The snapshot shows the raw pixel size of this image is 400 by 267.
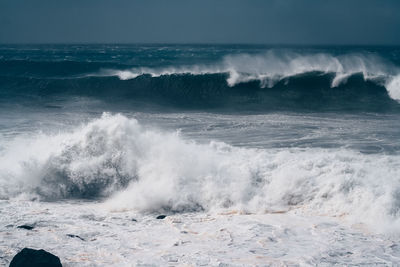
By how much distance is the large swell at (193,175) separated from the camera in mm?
7246

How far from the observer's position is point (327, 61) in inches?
994

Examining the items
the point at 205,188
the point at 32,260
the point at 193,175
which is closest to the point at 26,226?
the point at 32,260

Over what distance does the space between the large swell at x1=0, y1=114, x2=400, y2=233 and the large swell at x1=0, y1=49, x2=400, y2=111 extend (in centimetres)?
875

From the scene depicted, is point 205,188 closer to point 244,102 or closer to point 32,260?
point 32,260

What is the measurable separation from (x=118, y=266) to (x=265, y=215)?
272 cm

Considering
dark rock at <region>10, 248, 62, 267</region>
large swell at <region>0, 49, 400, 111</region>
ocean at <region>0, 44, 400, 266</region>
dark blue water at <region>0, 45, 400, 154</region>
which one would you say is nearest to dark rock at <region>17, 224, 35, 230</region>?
ocean at <region>0, 44, 400, 266</region>

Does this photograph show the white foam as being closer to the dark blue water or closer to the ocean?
the dark blue water

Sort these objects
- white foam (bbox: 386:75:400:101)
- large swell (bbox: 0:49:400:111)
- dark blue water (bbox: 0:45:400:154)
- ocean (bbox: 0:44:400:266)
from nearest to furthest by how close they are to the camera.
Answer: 1. ocean (bbox: 0:44:400:266)
2. dark blue water (bbox: 0:45:400:154)
3. large swell (bbox: 0:49:400:111)
4. white foam (bbox: 386:75:400:101)

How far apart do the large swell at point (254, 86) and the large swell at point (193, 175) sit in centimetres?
875

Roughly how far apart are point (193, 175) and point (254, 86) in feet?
46.5

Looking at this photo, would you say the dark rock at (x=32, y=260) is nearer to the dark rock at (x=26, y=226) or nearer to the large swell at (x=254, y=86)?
the dark rock at (x=26, y=226)

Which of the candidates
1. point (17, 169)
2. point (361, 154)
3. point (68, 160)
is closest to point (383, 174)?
point (361, 154)

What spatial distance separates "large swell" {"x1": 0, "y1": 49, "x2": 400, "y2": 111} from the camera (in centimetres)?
1889

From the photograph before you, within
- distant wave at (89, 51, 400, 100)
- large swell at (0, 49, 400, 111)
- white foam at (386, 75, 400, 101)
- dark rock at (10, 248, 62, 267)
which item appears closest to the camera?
dark rock at (10, 248, 62, 267)
